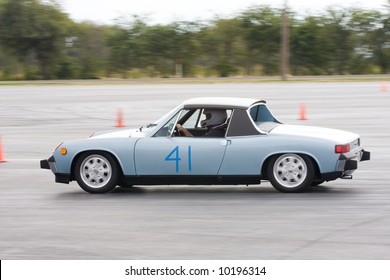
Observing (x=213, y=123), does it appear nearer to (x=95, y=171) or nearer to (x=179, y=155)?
(x=179, y=155)

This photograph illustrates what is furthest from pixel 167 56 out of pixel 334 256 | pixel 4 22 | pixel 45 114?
pixel 334 256

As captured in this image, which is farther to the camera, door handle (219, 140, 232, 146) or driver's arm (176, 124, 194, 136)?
driver's arm (176, 124, 194, 136)

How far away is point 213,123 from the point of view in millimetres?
10891

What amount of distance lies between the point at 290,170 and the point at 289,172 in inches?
1.2

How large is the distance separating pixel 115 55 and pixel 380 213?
175 feet

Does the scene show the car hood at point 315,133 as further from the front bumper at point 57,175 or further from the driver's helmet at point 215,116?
the front bumper at point 57,175

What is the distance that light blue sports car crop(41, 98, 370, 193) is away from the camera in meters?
10.4

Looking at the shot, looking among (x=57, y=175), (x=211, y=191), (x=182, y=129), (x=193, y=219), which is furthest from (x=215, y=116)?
(x=57, y=175)

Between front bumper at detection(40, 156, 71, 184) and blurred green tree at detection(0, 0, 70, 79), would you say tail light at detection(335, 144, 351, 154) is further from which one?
blurred green tree at detection(0, 0, 70, 79)

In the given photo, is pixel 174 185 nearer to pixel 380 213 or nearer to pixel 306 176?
pixel 306 176

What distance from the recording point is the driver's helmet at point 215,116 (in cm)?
1085

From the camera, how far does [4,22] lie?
64.3 metres

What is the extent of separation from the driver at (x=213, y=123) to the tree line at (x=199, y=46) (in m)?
47.9

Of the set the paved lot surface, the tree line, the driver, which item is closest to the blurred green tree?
the tree line
